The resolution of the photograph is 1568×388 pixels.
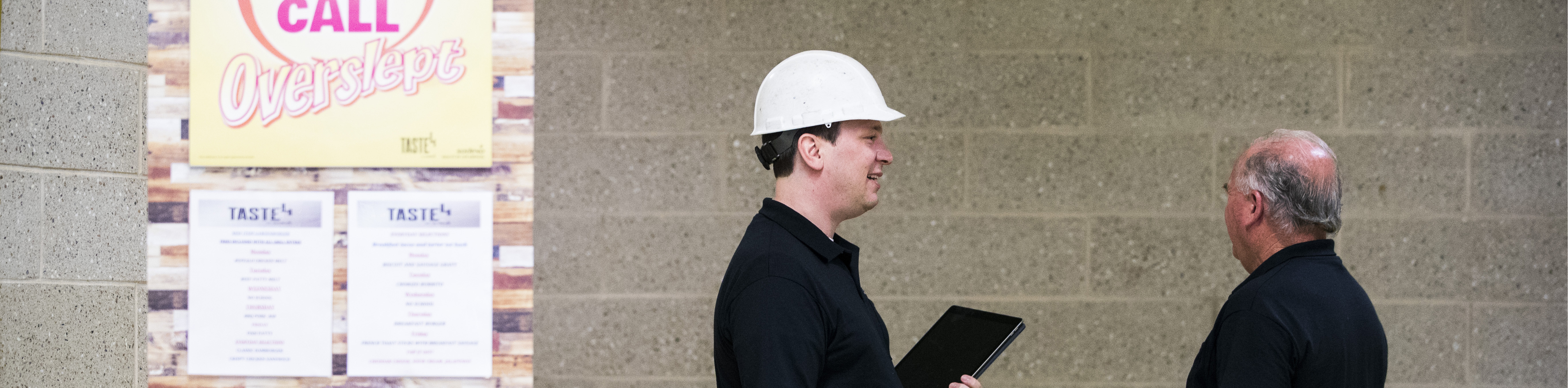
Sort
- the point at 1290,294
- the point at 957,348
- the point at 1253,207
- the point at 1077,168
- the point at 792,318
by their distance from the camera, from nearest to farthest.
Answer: the point at 792,318 → the point at 1290,294 → the point at 1253,207 → the point at 957,348 → the point at 1077,168

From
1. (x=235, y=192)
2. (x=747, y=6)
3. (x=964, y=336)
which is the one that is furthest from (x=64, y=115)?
(x=964, y=336)

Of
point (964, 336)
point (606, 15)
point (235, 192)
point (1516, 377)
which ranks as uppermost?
point (606, 15)

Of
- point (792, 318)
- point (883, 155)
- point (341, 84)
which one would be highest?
point (341, 84)

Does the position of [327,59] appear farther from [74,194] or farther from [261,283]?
[74,194]

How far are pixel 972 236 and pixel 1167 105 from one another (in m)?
0.63

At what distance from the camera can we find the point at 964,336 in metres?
1.51

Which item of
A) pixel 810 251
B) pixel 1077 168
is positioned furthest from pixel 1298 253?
pixel 1077 168

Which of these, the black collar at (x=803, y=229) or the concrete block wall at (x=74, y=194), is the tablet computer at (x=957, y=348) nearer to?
the black collar at (x=803, y=229)

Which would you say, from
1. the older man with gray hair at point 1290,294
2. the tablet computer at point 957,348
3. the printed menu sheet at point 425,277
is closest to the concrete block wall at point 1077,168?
the printed menu sheet at point 425,277

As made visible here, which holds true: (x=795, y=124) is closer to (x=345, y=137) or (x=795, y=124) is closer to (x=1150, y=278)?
(x=1150, y=278)

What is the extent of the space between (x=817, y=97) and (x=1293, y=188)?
2.46ft

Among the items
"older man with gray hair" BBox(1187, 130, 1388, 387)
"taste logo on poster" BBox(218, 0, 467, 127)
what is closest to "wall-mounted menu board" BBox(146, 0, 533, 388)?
"taste logo on poster" BBox(218, 0, 467, 127)

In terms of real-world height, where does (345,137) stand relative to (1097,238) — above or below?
above

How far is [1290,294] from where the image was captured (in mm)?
1286
